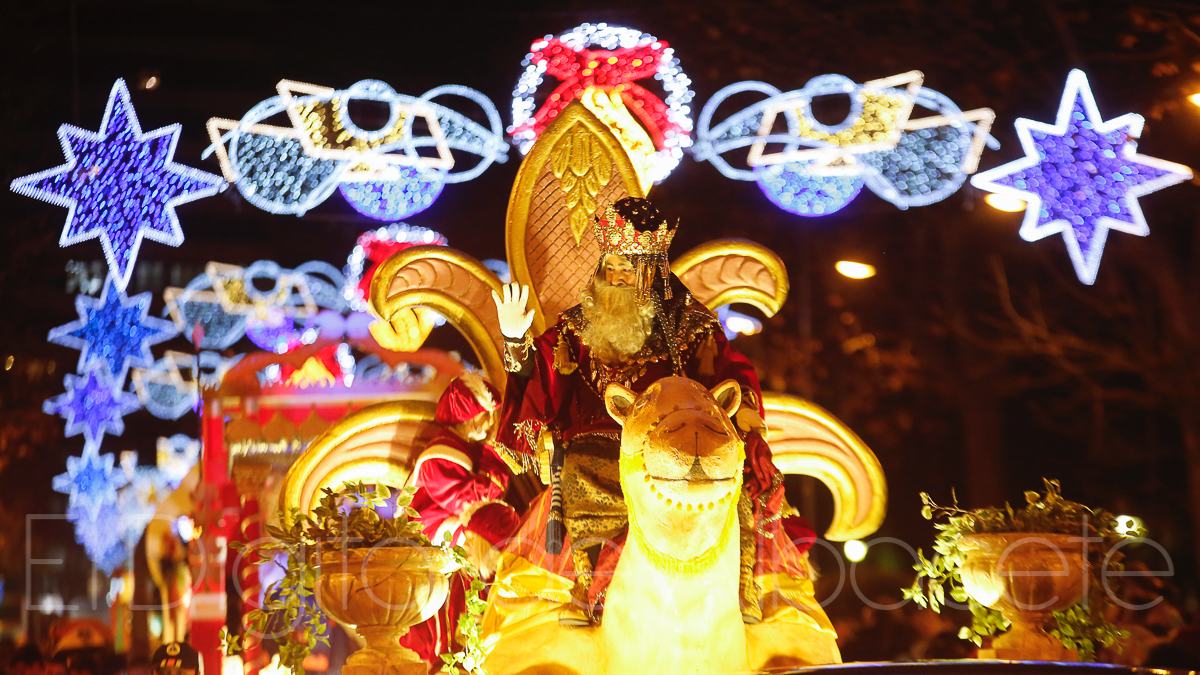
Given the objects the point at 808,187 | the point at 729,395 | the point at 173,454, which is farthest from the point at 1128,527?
the point at 173,454

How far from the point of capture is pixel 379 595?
185 inches

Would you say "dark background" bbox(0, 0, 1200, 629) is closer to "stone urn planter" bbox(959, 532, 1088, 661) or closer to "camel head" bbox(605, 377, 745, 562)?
"stone urn planter" bbox(959, 532, 1088, 661)

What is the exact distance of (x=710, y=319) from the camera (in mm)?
5480

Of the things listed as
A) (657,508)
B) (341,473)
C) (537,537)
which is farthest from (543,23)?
(657,508)

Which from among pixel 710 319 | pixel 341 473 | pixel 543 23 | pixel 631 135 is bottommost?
pixel 341 473

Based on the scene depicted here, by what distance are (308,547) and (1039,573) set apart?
278 cm

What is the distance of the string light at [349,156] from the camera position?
7133mm

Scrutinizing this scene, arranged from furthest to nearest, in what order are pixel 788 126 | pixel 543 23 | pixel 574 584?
pixel 543 23
pixel 788 126
pixel 574 584

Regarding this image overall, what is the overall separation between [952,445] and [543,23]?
19.8 feet

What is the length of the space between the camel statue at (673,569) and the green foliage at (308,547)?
609 millimetres

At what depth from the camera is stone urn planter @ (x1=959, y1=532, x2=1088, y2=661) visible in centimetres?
521

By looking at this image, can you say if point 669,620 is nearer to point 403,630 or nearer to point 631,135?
point 403,630

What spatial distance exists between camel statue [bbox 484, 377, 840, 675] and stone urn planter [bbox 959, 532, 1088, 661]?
1062 millimetres

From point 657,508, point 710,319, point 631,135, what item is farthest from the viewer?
point 631,135
